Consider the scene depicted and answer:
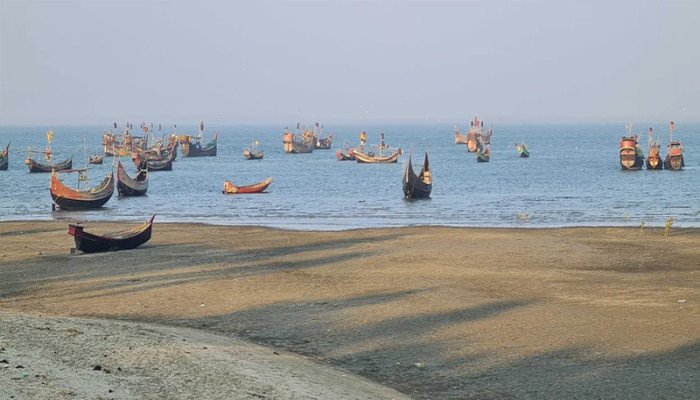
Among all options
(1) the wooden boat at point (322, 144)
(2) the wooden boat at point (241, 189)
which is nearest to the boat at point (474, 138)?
(1) the wooden boat at point (322, 144)

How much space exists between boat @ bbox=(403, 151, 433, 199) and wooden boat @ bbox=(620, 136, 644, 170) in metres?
30.5

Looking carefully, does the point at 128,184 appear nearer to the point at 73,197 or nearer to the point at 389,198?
Answer: the point at 73,197

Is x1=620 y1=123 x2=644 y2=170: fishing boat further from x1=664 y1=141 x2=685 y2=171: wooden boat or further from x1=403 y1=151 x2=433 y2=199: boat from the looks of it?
x1=403 y1=151 x2=433 y2=199: boat

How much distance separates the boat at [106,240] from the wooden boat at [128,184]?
26.8 metres

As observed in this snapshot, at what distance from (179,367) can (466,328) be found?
6651 millimetres

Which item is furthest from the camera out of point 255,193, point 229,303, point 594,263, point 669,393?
point 255,193

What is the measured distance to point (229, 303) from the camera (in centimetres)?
2133

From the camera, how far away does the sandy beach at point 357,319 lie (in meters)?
13.9

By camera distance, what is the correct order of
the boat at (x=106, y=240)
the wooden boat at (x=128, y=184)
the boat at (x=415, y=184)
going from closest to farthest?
the boat at (x=106, y=240)
the boat at (x=415, y=184)
the wooden boat at (x=128, y=184)

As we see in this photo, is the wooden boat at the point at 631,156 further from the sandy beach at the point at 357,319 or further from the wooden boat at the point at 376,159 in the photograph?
the sandy beach at the point at 357,319

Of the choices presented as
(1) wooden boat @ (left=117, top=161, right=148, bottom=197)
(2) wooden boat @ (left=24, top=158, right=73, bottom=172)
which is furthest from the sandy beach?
(2) wooden boat @ (left=24, top=158, right=73, bottom=172)

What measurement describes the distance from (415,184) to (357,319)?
35308mm

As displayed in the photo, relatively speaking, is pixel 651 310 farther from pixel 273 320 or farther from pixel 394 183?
pixel 394 183

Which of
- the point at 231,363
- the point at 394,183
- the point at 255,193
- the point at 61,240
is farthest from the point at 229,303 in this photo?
the point at 394,183
